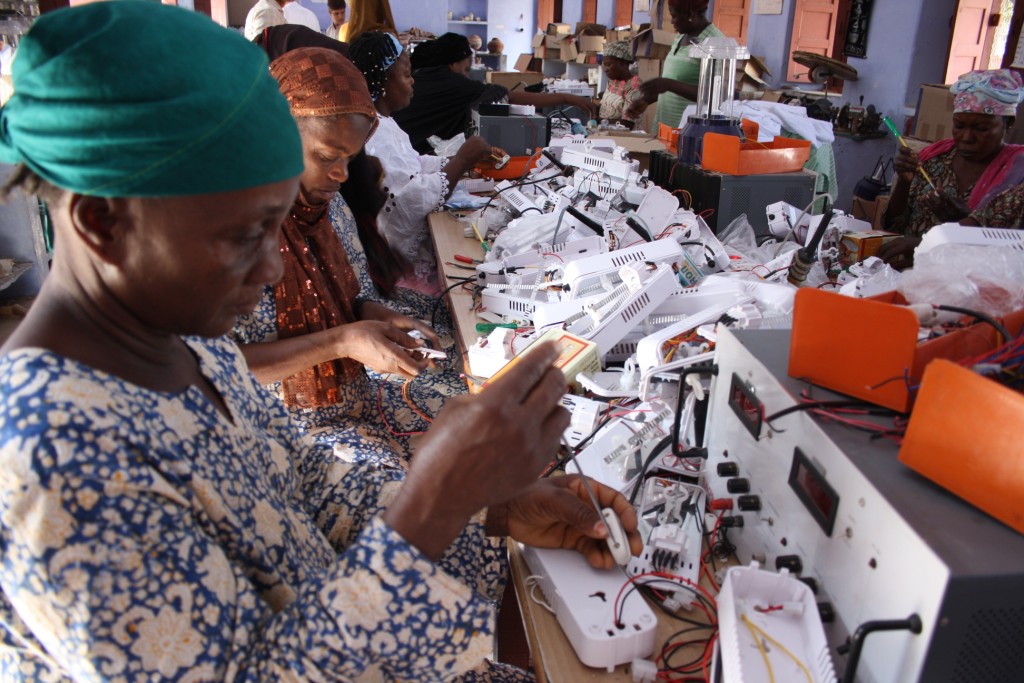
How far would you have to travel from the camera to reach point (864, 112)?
518 cm

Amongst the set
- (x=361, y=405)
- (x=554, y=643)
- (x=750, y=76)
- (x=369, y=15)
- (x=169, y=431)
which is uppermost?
(x=369, y=15)

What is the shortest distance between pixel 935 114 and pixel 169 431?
493 centimetres

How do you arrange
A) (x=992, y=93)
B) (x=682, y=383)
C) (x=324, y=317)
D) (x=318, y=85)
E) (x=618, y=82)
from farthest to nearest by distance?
(x=618, y=82) → (x=992, y=93) → (x=324, y=317) → (x=318, y=85) → (x=682, y=383)

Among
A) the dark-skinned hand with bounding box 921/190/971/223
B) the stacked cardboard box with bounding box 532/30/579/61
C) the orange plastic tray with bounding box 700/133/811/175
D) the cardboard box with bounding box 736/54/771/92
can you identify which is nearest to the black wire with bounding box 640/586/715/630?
the orange plastic tray with bounding box 700/133/811/175

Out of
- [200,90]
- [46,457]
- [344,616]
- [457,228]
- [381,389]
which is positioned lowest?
[381,389]

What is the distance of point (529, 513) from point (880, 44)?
6203 millimetres

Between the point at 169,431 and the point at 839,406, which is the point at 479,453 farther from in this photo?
the point at 839,406

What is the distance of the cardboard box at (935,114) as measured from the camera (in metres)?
4.25

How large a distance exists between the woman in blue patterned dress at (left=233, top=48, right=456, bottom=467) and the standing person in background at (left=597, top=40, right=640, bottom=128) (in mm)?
4014

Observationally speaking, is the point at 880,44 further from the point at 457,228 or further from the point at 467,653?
the point at 467,653

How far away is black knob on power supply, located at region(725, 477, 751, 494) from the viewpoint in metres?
1.02

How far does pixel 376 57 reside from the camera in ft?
Answer: 9.77

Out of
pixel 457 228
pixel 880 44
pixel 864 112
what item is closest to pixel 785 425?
pixel 457 228

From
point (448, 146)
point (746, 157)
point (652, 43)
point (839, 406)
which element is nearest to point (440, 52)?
point (448, 146)
